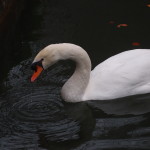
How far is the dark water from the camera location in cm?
679

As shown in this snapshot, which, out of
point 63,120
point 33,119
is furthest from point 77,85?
point 33,119

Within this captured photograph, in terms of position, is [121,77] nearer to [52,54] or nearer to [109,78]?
[109,78]

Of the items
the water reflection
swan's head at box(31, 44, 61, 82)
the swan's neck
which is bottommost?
the water reflection

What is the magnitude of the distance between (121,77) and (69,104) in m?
0.91

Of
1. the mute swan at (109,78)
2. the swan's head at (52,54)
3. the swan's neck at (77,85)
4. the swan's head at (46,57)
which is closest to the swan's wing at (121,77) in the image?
the mute swan at (109,78)

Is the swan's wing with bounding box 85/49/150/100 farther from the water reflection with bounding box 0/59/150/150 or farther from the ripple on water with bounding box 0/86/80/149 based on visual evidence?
the ripple on water with bounding box 0/86/80/149

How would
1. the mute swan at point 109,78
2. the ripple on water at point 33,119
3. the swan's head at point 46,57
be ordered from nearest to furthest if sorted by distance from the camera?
the ripple on water at point 33,119 < the swan's head at point 46,57 < the mute swan at point 109,78

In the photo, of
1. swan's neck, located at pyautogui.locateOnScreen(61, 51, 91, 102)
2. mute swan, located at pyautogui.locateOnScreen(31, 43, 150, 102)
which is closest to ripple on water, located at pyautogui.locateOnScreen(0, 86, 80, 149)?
swan's neck, located at pyautogui.locateOnScreen(61, 51, 91, 102)

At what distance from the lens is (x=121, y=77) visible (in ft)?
24.6

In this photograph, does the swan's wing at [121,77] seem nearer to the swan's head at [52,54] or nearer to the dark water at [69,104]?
the dark water at [69,104]

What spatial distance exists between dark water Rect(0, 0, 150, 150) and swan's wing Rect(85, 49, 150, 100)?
0.15 meters

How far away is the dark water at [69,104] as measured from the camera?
679 centimetres

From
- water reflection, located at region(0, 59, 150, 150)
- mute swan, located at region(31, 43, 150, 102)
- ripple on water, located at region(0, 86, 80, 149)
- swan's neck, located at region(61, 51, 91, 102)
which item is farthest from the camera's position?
swan's neck, located at region(61, 51, 91, 102)

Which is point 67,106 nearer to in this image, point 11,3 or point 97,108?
point 97,108
